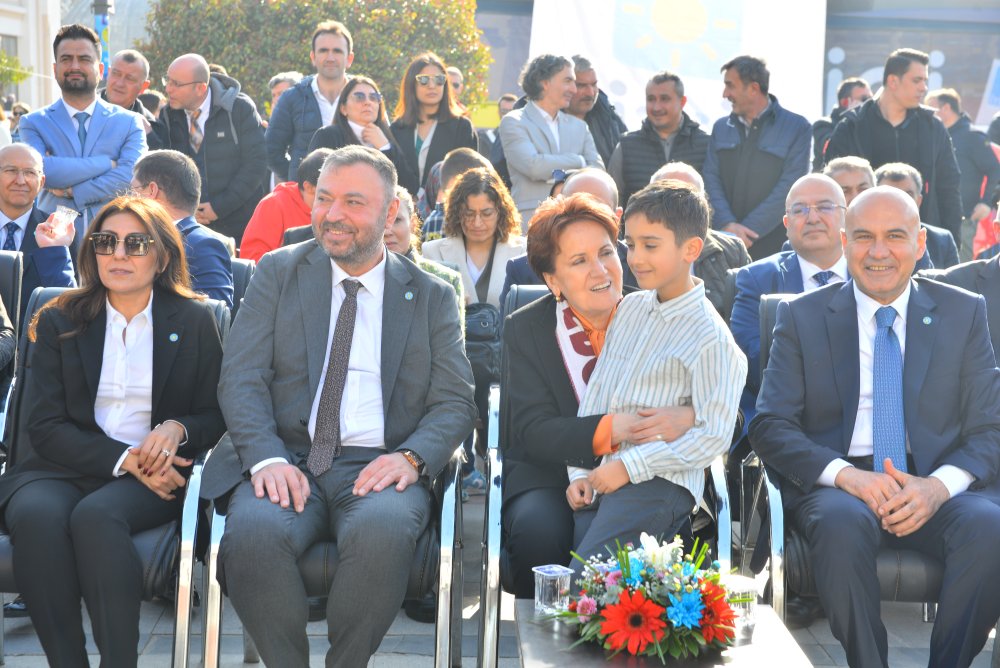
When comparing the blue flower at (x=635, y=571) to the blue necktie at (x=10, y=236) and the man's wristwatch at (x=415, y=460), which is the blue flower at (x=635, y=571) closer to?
the man's wristwatch at (x=415, y=460)

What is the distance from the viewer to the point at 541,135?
303 inches

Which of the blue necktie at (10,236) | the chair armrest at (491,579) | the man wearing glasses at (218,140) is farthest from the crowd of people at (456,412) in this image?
the man wearing glasses at (218,140)

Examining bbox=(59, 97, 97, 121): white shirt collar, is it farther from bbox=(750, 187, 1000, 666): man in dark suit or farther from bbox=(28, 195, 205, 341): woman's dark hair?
bbox=(750, 187, 1000, 666): man in dark suit

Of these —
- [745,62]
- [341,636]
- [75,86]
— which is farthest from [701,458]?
[75,86]

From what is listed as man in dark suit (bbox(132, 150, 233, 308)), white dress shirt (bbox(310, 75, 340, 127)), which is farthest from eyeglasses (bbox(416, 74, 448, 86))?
man in dark suit (bbox(132, 150, 233, 308))

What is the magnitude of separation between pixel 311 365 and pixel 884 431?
1.88 metres

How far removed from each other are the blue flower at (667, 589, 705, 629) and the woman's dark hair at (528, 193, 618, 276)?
4.84ft

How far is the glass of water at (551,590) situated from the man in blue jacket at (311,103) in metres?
5.47

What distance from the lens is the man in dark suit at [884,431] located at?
3.62 metres

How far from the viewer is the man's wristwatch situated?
3.84 metres

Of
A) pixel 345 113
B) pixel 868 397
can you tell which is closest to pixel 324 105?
pixel 345 113

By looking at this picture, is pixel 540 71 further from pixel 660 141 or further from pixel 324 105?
pixel 324 105

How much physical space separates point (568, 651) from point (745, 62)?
5.29 m

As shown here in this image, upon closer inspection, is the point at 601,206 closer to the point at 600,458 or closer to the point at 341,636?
the point at 600,458
